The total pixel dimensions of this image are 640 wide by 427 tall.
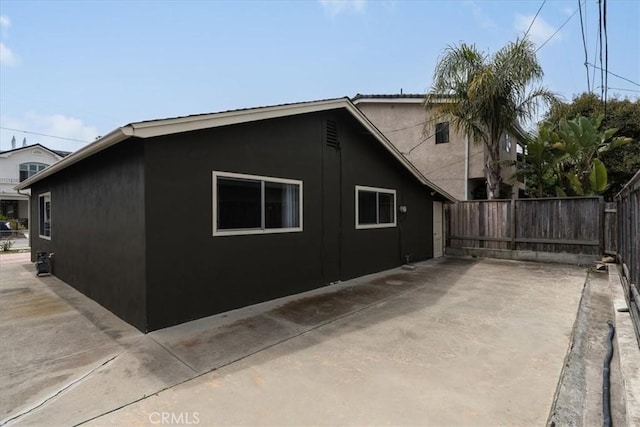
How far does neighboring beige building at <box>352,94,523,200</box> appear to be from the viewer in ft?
43.7

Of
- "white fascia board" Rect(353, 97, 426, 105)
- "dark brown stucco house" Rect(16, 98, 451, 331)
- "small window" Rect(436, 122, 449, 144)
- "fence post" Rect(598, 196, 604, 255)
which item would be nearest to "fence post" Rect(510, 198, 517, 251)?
"fence post" Rect(598, 196, 604, 255)

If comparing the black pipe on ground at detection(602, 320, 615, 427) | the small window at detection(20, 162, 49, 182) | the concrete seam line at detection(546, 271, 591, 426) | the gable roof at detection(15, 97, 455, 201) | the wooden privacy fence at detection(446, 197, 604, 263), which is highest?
the small window at detection(20, 162, 49, 182)

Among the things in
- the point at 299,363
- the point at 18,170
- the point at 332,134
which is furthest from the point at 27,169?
the point at 299,363

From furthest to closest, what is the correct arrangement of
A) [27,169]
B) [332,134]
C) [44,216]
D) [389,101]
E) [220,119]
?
[27,169] → [389,101] → [44,216] → [332,134] → [220,119]

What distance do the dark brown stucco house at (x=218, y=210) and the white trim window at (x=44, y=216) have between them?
0.67 metres

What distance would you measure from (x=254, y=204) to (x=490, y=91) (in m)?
9.01

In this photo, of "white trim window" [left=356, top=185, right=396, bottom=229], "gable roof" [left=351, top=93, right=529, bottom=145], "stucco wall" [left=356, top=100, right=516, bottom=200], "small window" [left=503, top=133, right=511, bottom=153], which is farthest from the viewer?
"small window" [left=503, top=133, right=511, bottom=153]

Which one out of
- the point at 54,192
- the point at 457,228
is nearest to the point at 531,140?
the point at 457,228

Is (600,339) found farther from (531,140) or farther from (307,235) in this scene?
(531,140)

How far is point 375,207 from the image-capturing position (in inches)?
353

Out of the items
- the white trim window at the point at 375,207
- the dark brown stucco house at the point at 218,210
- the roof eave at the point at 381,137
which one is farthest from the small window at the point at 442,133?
the dark brown stucco house at the point at 218,210

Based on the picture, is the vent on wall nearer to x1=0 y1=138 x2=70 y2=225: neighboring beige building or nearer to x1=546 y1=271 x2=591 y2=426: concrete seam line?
x1=546 y1=271 x2=591 y2=426: concrete seam line

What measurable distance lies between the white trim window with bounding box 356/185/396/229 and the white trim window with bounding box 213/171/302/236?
223cm

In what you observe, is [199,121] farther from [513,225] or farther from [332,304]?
[513,225]
